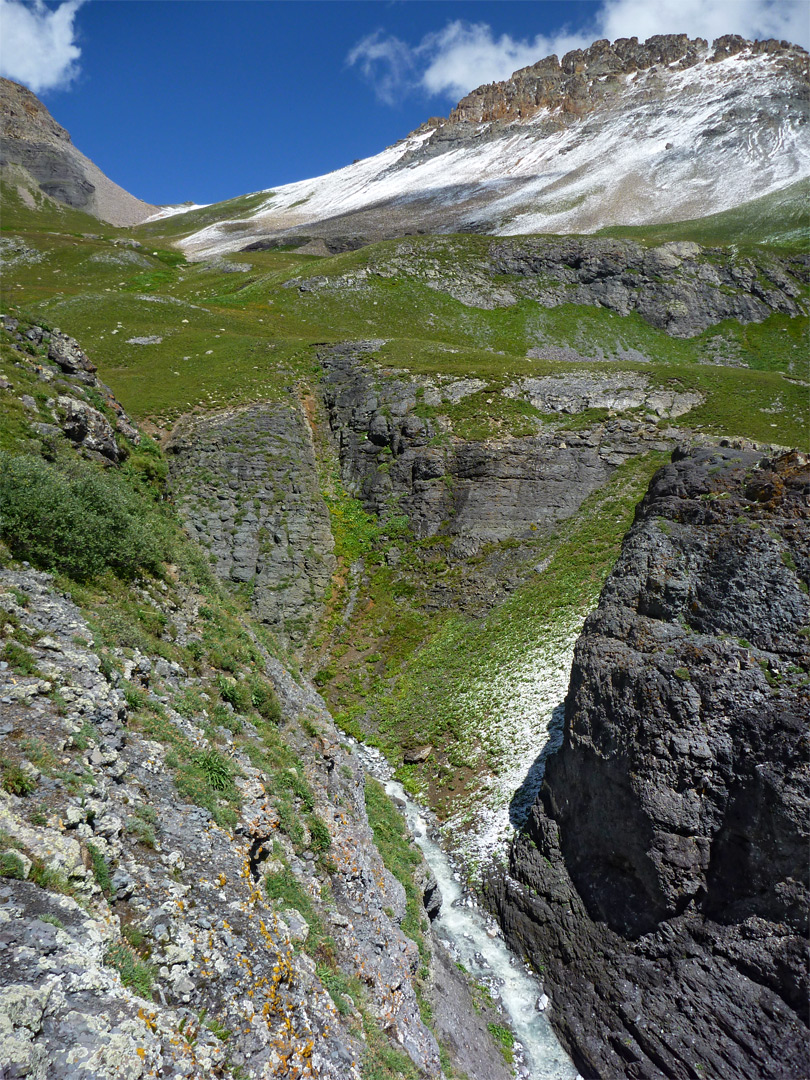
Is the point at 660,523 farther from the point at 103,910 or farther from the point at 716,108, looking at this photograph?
the point at 716,108

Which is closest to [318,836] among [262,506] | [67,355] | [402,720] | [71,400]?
[402,720]

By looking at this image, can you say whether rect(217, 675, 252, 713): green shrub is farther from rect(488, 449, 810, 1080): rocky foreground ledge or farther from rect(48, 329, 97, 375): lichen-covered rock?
rect(48, 329, 97, 375): lichen-covered rock

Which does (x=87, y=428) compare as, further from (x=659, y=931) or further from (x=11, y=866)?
(x=659, y=931)

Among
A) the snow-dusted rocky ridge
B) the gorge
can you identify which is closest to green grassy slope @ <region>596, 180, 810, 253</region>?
the snow-dusted rocky ridge

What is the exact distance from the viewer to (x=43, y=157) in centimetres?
18438

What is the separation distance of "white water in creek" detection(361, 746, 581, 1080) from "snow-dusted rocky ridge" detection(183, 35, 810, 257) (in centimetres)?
11913

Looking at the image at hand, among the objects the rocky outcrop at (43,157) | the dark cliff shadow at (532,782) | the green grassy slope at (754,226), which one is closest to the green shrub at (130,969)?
the dark cliff shadow at (532,782)

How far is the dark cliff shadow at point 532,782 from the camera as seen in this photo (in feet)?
59.9

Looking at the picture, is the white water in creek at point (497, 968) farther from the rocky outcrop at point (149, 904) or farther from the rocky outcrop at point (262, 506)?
the rocky outcrop at point (262, 506)

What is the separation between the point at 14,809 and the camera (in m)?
6.67

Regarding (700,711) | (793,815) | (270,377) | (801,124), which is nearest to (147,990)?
(793,815)

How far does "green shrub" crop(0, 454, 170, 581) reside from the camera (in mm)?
11898

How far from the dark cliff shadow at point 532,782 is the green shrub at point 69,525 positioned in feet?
44.3

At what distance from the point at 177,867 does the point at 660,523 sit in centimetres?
1442
